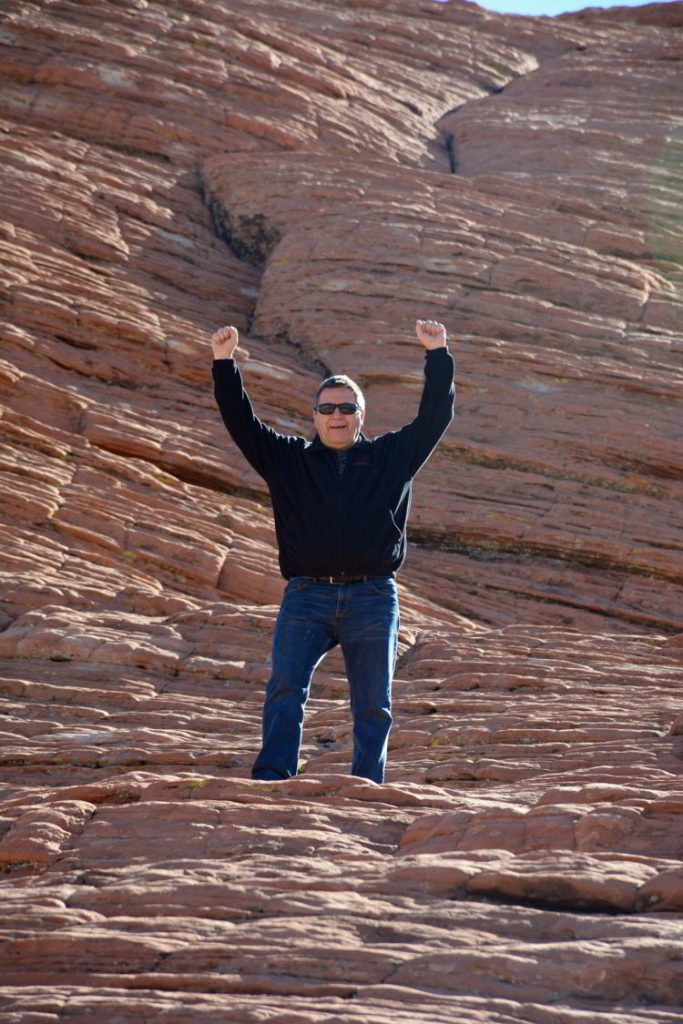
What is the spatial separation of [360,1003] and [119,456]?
42.8ft

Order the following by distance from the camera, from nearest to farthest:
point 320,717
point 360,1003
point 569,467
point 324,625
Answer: point 360,1003, point 324,625, point 320,717, point 569,467

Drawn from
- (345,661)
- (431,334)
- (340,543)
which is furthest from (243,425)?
(345,661)

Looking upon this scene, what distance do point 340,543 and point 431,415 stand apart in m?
1.02

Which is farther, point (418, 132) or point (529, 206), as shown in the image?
point (418, 132)

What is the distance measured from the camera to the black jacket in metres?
8.06

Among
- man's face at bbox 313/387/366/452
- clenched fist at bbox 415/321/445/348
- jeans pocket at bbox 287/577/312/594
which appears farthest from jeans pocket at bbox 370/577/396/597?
clenched fist at bbox 415/321/445/348

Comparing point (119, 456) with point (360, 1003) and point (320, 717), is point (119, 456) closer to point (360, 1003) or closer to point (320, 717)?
point (320, 717)

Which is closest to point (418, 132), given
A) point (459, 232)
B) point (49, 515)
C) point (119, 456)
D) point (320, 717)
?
point (459, 232)

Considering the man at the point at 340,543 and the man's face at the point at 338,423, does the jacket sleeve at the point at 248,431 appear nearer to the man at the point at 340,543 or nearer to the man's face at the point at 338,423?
the man at the point at 340,543

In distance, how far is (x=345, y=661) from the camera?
802 centimetres

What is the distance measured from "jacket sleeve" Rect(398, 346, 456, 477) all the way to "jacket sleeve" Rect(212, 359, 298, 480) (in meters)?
0.75

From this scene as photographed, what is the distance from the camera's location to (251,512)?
56.8 ft

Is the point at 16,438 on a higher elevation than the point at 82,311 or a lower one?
lower

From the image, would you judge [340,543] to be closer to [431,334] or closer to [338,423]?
[338,423]
